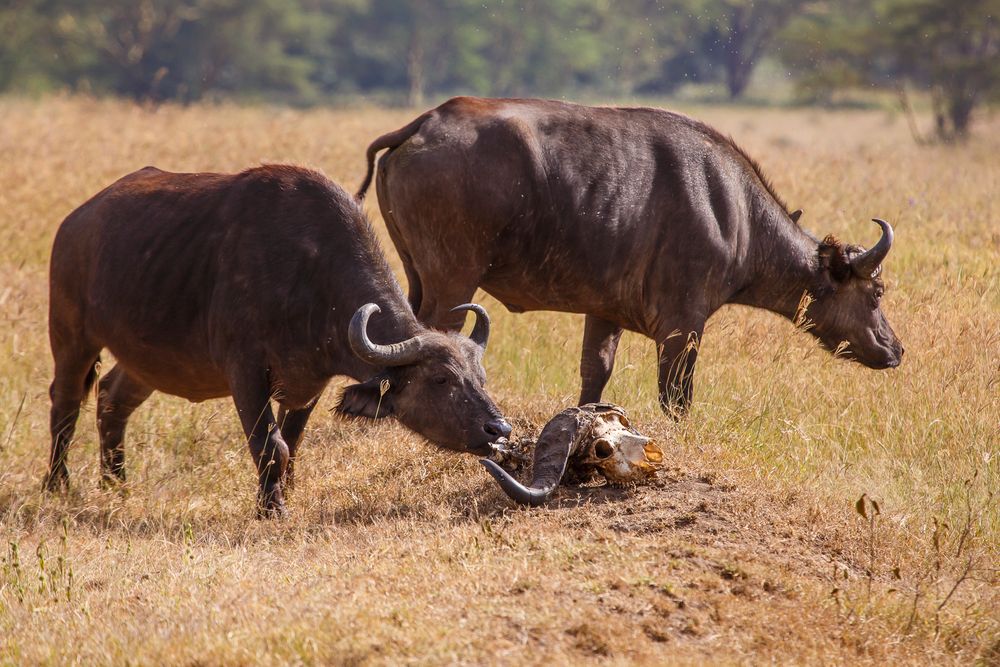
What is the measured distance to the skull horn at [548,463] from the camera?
18.9 feet

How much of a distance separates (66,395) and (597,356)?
10.8ft

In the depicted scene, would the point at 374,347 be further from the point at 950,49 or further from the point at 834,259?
the point at 950,49

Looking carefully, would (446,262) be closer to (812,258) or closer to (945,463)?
(812,258)

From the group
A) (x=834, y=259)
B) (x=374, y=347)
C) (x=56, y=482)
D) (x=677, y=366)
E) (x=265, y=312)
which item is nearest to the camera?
(x=374, y=347)

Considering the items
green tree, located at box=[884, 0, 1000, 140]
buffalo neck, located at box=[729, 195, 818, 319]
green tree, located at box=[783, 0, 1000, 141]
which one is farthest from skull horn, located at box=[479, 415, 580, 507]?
green tree, located at box=[884, 0, 1000, 140]

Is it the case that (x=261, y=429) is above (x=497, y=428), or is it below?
below

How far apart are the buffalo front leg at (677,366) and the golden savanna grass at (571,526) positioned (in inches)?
6.1

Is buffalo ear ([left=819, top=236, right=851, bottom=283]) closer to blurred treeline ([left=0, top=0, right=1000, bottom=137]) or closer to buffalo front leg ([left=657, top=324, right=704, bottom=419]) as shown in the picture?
buffalo front leg ([left=657, top=324, right=704, bottom=419])

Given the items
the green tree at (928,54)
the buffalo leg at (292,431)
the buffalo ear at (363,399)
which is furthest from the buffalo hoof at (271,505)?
the green tree at (928,54)

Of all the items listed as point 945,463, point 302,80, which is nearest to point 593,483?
point 945,463

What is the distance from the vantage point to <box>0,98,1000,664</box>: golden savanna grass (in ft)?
14.7

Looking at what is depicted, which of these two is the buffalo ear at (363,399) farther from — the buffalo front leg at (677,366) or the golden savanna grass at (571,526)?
the buffalo front leg at (677,366)

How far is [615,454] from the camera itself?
5.94 meters

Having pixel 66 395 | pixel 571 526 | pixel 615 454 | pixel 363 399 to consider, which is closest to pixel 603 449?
pixel 615 454
